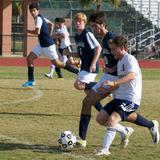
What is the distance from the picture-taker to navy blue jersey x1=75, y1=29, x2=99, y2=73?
1042cm

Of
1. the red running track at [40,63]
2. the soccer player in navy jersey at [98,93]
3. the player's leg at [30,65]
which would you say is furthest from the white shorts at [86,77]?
the red running track at [40,63]

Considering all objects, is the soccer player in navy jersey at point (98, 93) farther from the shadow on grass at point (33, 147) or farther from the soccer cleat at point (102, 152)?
the soccer cleat at point (102, 152)

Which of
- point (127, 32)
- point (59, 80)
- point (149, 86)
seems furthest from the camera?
point (127, 32)

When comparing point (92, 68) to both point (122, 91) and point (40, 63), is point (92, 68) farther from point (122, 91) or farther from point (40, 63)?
point (40, 63)

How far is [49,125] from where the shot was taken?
10.7 m

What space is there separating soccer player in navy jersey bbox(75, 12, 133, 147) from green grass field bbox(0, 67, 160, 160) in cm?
22

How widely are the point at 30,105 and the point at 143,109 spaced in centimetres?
256

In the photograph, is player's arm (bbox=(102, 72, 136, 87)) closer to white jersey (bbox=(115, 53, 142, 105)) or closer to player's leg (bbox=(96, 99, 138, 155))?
white jersey (bbox=(115, 53, 142, 105))

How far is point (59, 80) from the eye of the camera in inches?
803

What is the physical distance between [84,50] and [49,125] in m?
1.52

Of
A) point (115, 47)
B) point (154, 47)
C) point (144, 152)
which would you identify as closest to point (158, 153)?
point (144, 152)

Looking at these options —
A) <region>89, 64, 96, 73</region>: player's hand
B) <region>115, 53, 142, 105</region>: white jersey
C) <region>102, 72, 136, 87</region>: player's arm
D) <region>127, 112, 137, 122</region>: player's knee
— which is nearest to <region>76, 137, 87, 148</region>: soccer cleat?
<region>127, 112, 137, 122</region>: player's knee

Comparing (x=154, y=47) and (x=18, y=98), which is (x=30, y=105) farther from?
(x=154, y=47)

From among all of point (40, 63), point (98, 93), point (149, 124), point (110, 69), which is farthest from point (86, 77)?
point (40, 63)
